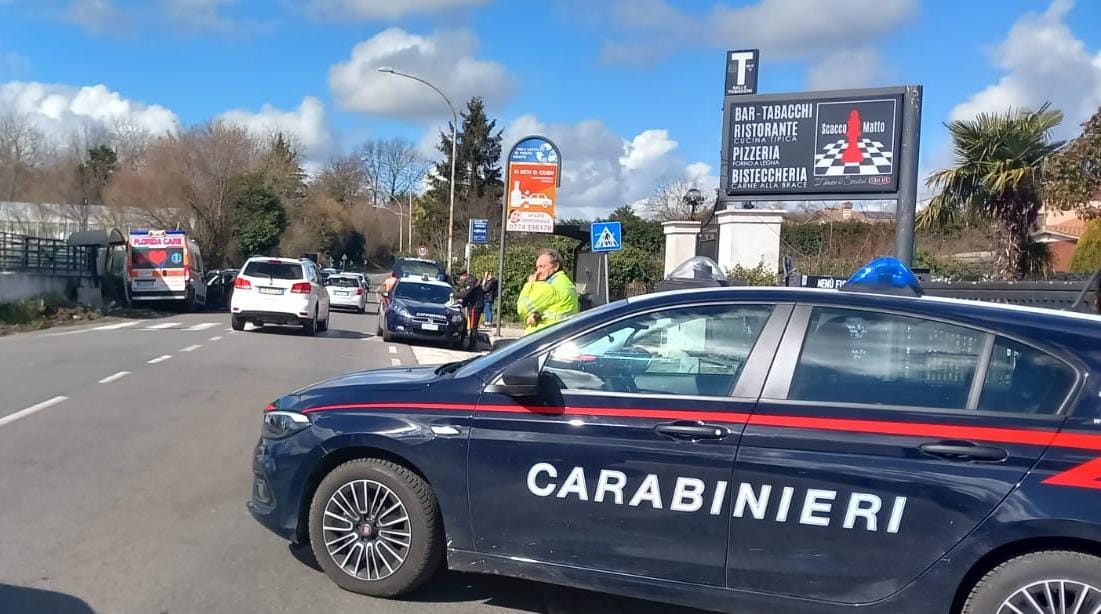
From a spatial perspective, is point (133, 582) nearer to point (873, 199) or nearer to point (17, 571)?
point (17, 571)

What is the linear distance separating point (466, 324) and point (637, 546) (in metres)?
17.2

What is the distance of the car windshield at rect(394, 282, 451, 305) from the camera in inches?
816

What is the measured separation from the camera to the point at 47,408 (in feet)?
31.0

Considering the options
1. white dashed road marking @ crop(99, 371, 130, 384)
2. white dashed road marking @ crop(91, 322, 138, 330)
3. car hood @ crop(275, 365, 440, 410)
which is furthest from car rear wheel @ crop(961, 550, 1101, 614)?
white dashed road marking @ crop(91, 322, 138, 330)

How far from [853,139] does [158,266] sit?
2298 cm

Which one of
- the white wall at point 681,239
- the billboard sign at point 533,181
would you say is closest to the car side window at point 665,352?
the billboard sign at point 533,181

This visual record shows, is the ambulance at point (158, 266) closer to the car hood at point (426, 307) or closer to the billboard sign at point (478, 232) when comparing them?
the billboard sign at point (478, 232)

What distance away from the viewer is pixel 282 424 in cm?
480

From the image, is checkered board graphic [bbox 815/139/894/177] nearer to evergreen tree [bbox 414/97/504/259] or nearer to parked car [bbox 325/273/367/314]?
parked car [bbox 325/273/367/314]

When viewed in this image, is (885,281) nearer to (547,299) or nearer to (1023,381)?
(1023,381)

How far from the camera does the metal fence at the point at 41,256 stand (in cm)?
2705

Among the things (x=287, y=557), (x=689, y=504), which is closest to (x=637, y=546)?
(x=689, y=504)

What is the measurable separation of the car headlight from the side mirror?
1.08 metres

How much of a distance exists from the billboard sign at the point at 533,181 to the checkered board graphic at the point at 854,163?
9.38m
